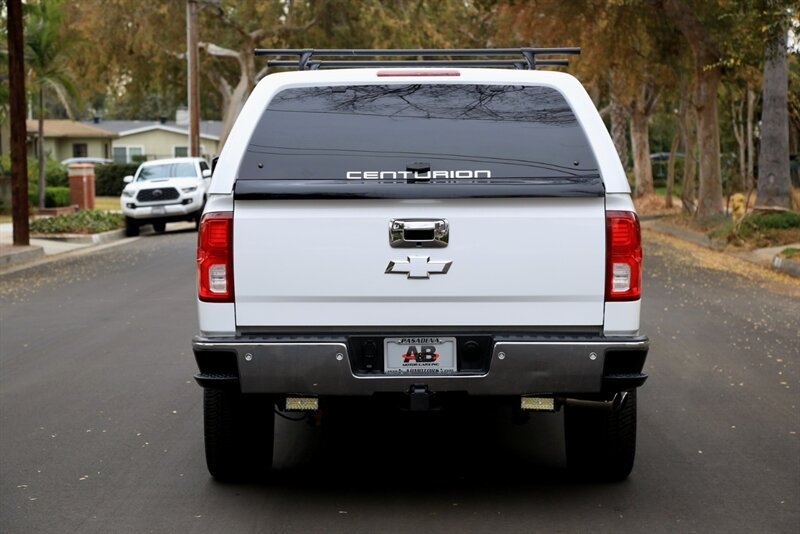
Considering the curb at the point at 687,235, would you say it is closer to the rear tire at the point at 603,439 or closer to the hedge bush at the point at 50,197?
the hedge bush at the point at 50,197

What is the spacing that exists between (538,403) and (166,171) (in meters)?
27.5

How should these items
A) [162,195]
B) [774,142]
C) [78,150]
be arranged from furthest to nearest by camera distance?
[78,150], [162,195], [774,142]

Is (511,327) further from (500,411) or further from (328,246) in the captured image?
(500,411)

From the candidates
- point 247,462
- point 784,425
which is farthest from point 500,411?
point 247,462

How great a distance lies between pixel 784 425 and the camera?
798 cm

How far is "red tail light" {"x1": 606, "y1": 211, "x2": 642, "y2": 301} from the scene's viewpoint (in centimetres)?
576

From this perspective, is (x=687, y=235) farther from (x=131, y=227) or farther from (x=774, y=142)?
(x=131, y=227)

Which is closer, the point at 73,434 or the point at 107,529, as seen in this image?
the point at 107,529

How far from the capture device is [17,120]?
23359 mm

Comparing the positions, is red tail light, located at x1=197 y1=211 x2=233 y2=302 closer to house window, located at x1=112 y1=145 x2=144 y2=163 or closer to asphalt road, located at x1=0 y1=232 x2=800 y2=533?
asphalt road, located at x1=0 y1=232 x2=800 y2=533

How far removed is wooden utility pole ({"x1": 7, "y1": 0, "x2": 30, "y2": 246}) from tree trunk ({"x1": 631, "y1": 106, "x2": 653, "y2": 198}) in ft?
80.5

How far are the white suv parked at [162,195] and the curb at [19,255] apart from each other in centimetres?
704

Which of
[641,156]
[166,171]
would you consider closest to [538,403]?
[166,171]

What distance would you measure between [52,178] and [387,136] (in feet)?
137
